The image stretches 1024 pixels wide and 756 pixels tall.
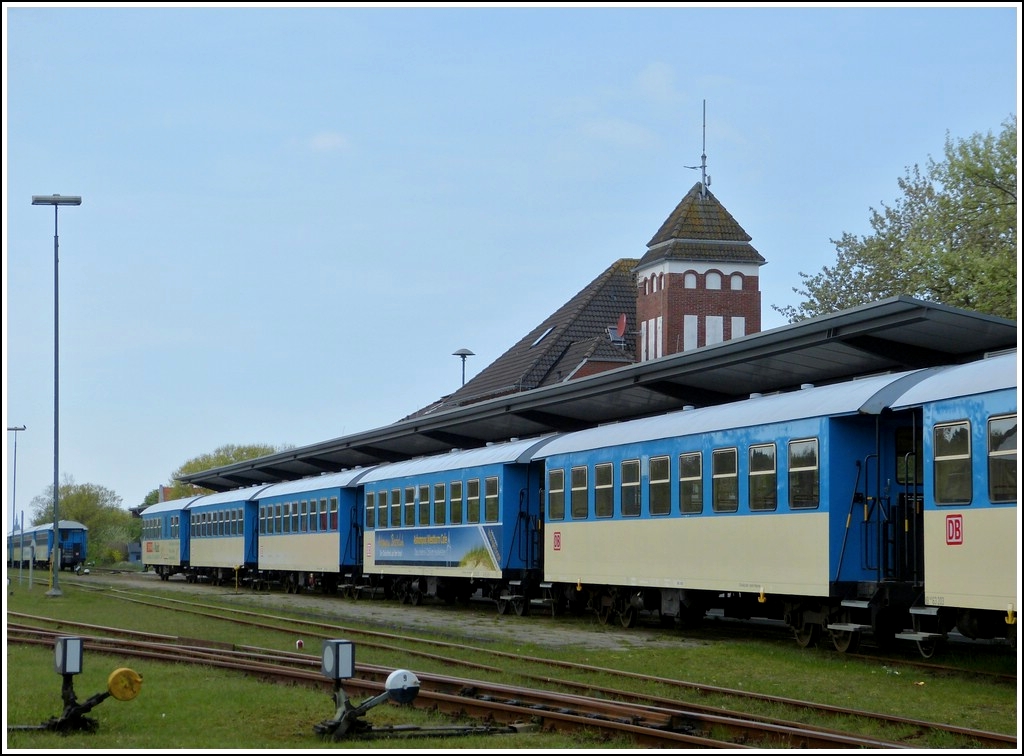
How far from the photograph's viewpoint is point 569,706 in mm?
12430

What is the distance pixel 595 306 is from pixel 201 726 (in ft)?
186

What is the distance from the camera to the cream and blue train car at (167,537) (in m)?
55.5

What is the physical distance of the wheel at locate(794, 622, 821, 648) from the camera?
60.1 ft

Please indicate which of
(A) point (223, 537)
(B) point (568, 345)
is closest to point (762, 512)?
(A) point (223, 537)

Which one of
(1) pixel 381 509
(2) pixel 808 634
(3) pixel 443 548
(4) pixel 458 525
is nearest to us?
(2) pixel 808 634

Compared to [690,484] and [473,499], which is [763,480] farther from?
[473,499]

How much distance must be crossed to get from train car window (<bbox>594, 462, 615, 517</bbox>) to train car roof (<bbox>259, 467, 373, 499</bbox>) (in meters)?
14.2

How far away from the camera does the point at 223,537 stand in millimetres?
48688

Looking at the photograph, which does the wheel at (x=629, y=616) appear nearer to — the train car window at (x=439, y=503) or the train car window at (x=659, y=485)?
the train car window at (x=659, y=485)

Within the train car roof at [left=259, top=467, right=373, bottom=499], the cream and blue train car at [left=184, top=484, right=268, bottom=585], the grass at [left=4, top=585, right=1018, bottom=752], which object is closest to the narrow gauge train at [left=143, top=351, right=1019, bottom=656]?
the grass at [left=4, top=585, right=1018, bottom=752]

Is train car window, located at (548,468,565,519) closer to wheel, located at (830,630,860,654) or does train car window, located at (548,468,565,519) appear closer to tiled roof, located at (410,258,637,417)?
wheel, located at (830,630,860,654)

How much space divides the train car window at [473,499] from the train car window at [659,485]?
7.30m

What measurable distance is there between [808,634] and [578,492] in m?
6.28

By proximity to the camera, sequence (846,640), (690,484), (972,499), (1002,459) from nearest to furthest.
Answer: (1002,459) → (972,499) → (846,640) → (690,484)
